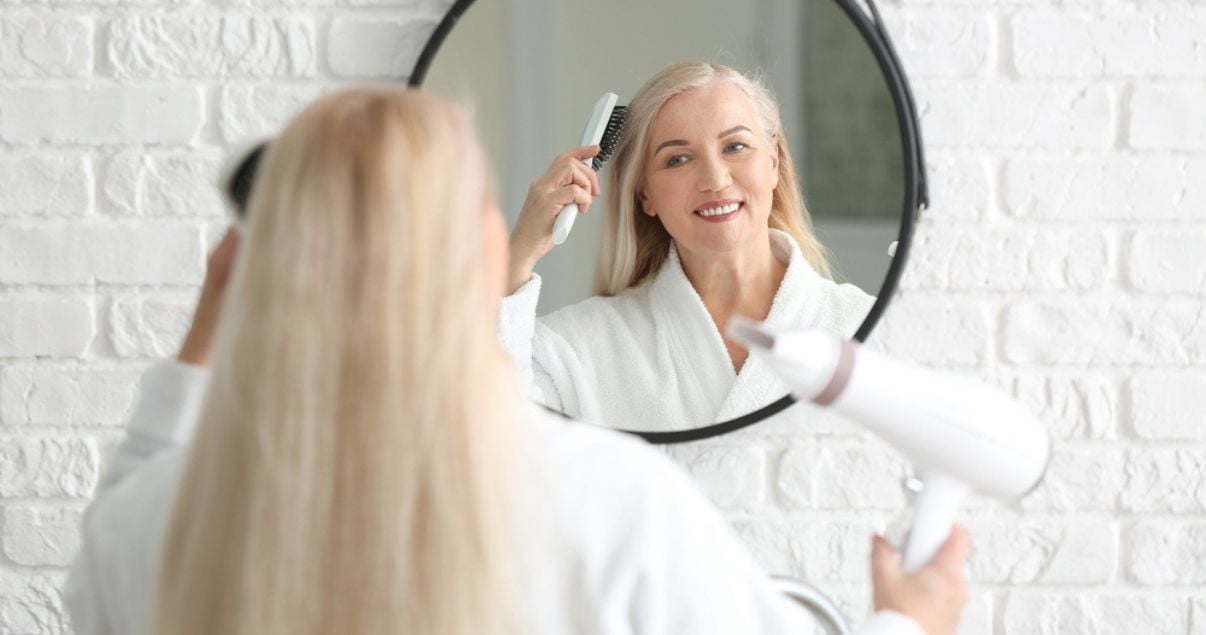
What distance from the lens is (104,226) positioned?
1380 mm

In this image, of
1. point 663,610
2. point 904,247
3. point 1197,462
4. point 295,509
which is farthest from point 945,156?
point 295,509

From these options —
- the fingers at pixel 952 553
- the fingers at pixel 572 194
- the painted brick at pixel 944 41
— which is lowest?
the fingers at pixel 952 553

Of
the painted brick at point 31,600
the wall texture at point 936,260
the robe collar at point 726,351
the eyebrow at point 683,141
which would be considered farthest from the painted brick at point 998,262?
the painted brick at point 31,600

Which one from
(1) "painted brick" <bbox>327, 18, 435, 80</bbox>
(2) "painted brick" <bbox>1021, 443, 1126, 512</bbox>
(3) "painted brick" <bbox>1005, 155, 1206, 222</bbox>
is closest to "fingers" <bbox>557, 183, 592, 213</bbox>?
(1) "painted brick" <bbox>327, 18, 435, 80</bbox>

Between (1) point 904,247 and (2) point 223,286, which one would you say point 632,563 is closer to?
(2) point 223,286

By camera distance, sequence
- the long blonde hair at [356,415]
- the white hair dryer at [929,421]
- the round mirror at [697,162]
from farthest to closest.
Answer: the round mirror at [697,162]
the white hair dryer at [929,421]
the long blonde hair at [356,415]

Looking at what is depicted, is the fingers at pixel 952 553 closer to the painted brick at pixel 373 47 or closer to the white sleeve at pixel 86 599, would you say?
the white sleeve at pixel 86 599

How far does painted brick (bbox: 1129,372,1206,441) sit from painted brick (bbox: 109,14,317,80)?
0.94 meters

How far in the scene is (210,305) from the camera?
88 centimetres

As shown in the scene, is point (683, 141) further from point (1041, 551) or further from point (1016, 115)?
point (1041, 551)

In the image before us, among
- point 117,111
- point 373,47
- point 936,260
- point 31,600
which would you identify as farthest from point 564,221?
point 31,600

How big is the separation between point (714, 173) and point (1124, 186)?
0.43 m

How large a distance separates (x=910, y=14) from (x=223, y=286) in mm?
793

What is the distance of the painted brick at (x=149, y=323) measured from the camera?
1379mm
